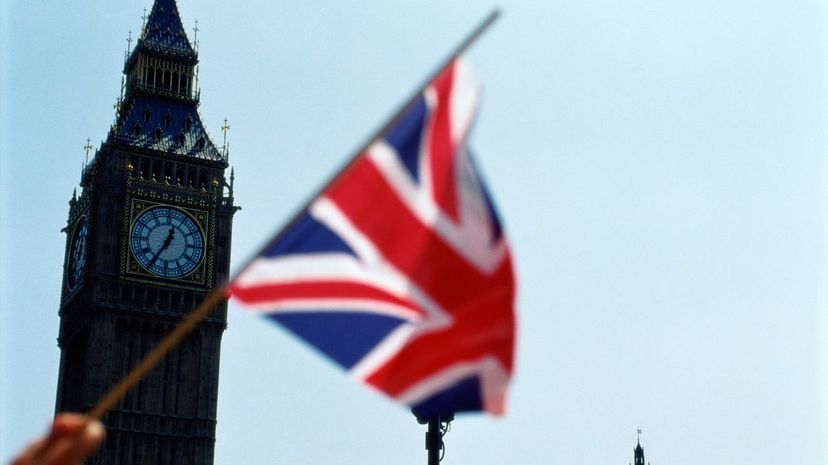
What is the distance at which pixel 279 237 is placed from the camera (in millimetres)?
15359

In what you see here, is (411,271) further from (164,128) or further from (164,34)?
(164,34)

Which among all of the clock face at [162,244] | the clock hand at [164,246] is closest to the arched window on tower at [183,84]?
the clock face at [162,244]

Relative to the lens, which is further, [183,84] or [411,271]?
[183,84]

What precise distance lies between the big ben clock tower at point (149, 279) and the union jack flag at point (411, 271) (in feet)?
236

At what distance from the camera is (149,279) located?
3521 inches

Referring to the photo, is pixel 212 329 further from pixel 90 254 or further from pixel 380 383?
pixel 380 383

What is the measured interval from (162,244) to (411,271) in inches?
2983

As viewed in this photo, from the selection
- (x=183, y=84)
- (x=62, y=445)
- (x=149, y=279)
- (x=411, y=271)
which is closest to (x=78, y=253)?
(x=149, y=279)

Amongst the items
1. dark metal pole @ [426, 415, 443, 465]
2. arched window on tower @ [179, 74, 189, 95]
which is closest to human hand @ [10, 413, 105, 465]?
dark metal pole @ [426, 415, 443, 465]

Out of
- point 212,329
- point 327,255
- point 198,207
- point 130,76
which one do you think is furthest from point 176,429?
point 327,255

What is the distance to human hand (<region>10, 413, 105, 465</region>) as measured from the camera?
11.6 metres

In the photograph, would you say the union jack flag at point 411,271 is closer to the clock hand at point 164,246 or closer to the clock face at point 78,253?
the clock hand at point 164,246

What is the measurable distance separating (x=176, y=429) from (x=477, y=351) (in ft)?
247

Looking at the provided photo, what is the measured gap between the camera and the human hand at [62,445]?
37.9 ft
